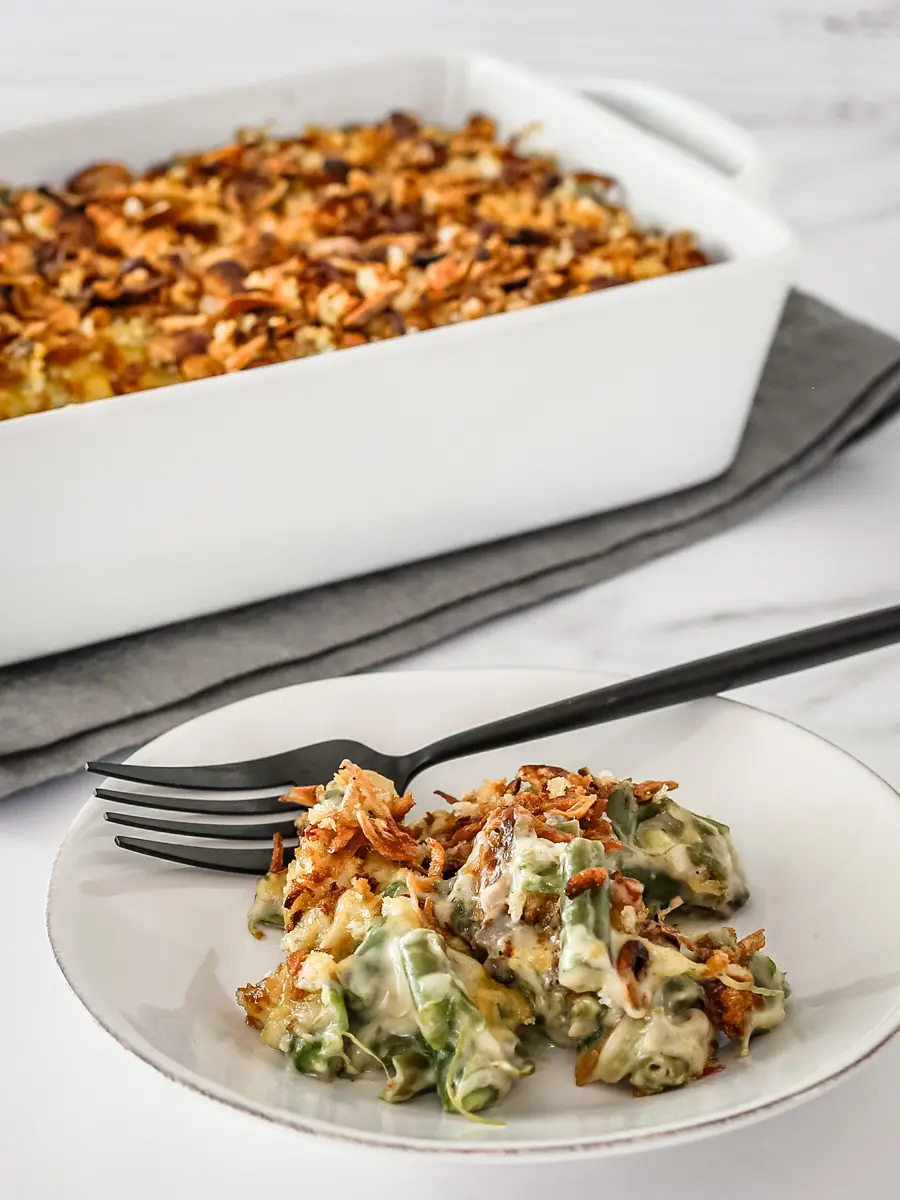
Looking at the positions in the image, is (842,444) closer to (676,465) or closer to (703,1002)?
(676,465)

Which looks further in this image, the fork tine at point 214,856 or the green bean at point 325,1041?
the fork tine at point 214,856

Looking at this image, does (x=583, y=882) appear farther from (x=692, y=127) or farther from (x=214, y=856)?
(x=692, y=127)

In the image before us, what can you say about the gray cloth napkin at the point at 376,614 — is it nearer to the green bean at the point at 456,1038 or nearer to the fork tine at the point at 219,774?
the fork tine at the point at 219,774

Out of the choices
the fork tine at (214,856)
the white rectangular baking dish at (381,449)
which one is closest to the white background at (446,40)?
the white rectangular baking dish at (381,449)

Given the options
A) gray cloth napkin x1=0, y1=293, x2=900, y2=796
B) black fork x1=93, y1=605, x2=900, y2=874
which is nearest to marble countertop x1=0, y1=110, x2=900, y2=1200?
gray cloth napkin x1=0, y1=293, x2=900, y2=796

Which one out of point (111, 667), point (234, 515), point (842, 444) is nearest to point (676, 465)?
point (842, 444)

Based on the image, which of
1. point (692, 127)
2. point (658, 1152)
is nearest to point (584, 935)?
point (658, 1152)

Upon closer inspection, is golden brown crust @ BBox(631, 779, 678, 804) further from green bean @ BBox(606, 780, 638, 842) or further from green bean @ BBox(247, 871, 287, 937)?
green bean @ BBox(247, 871, 287, 937)
